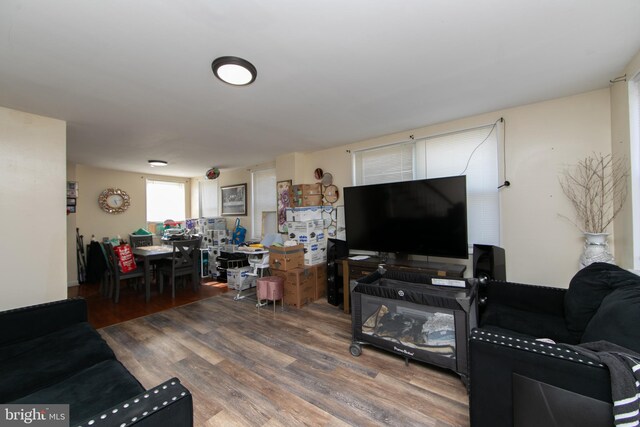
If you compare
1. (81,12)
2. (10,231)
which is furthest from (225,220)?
(81,12)

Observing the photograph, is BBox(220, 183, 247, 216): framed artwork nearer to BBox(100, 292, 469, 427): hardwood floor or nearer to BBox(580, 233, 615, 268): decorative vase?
BBox(100, 292, 469, 427): hardwood floor

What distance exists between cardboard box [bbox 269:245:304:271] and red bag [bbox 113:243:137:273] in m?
2.37

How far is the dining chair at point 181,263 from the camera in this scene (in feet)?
13.8

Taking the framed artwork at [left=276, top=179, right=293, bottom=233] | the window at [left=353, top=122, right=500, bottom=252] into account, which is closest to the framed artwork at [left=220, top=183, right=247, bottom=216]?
the framed artwork at [left=276, top=179, right=293, bottom=233]

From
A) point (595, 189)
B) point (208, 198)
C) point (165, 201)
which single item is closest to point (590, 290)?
point (595, 189)

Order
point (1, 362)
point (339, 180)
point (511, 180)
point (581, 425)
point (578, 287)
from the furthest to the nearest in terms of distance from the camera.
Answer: point (339, 180)
point (511, 180)
point (578, 287)
point (1, 362)
point (581, 425)

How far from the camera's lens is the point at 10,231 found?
2438 mm

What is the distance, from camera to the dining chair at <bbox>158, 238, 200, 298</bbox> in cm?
420

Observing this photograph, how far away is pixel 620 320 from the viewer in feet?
4.03

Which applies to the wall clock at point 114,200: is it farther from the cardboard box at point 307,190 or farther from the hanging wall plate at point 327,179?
the hanging wall plate at point 327,179

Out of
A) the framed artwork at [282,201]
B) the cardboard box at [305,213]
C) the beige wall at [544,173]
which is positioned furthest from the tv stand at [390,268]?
the framed artwork at [282,201]

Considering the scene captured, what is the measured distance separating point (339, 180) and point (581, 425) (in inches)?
137

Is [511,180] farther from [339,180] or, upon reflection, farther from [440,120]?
[339,180]

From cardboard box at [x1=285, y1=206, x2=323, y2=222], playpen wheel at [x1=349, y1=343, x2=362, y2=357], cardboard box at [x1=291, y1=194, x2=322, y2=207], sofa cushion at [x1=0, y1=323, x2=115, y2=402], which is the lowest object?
playpen wheel at [x1=349, y1=343, x2=362, y2=357]
